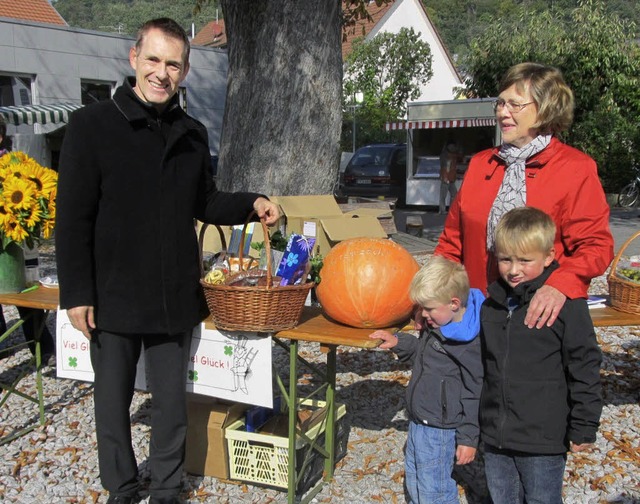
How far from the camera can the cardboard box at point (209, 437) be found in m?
3.68

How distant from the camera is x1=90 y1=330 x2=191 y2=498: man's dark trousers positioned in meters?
3.13

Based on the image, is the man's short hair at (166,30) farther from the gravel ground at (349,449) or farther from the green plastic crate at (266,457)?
the gravel ground at (349,449)

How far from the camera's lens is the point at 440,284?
2838 mm


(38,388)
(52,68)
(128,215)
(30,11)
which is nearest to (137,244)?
(128,215)

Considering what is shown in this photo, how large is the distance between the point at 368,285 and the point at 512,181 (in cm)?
80

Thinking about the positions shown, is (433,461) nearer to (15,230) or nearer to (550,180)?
(550,180)

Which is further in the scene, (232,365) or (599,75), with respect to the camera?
(599,75)

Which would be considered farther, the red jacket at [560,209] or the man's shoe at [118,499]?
the man's shoe at [118,499]

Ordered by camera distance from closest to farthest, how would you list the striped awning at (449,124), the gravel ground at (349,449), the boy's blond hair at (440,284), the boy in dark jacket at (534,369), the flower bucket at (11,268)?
the boy in dark jacket at (534,369) < the boy's blond hair at (440,284) < the gravel ground at (349,449) < the flower bucket at (11,268) < the striped awning at (449,124)

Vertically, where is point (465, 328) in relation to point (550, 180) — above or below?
→ below

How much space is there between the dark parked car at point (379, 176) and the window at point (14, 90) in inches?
356

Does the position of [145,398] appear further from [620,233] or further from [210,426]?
[620,233]

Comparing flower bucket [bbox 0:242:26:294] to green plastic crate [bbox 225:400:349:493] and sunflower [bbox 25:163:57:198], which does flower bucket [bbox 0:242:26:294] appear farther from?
green plastic crate [bbox 225:400:349:493]

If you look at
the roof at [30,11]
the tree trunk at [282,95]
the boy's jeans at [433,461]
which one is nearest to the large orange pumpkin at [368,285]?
the boy's jeans at [433,461]
